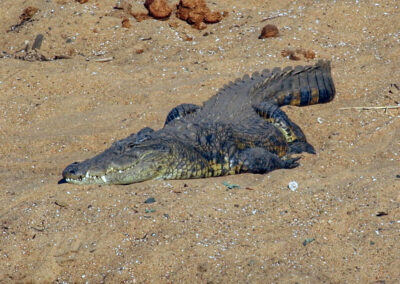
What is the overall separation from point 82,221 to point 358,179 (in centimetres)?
278

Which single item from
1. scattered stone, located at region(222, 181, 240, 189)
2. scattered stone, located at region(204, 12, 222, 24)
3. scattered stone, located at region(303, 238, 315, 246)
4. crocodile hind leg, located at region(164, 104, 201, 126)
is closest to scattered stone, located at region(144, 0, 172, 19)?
scattered stone, located at region(204, 12, 222, 24)

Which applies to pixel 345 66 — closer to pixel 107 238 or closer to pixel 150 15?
pixel 150 15

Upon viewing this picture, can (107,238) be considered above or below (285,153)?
above

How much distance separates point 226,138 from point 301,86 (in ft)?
6.64

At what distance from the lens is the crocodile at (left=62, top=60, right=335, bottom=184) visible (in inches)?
256

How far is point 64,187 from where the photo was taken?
20.4 feet

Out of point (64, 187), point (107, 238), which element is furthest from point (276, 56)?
point (107, 238)

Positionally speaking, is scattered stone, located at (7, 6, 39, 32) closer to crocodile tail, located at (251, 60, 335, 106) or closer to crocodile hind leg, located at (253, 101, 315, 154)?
crocodile tail, located at (251, 60, 335, 106)

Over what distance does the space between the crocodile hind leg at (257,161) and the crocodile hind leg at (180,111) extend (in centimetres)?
123

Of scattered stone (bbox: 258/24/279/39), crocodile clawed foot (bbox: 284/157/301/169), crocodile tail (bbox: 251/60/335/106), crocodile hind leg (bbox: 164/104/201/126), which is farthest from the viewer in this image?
scattered stone (bbox: 258/24/279/39)

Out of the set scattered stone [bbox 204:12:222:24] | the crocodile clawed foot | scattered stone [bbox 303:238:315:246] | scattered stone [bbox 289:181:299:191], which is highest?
scattered stone [bbox 303:238:315:246]

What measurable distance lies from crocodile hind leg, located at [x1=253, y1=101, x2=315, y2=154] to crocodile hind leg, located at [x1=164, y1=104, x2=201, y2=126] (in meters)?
0.86

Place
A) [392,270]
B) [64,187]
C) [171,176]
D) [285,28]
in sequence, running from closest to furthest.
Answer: [392,270] < [64,187] < [171,176] < [285,28]

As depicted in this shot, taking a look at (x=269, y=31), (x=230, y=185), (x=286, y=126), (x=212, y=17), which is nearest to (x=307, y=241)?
(x=230, y=185)
